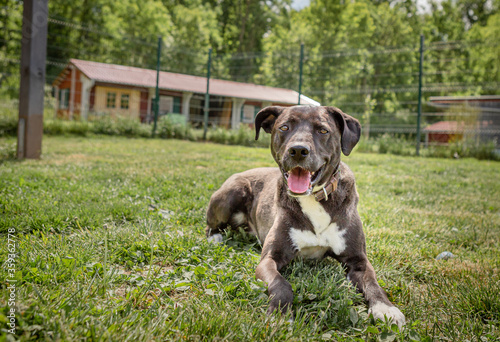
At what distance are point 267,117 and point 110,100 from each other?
25219 mm

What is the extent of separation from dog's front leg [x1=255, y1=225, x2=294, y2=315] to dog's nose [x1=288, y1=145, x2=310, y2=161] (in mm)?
607

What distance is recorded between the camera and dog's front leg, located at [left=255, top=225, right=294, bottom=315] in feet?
6.95

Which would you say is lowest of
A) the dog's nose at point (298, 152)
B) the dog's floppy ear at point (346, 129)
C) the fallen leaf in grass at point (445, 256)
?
the fallen leaf in grass at point (445, 256)

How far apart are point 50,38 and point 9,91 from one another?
573 centimetres

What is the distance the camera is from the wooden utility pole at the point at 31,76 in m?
6.75

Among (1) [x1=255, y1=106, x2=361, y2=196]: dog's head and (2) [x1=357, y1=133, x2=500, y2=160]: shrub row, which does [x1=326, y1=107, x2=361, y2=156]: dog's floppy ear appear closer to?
(1) [x1=255, y1=106, x2=361, y2=196]: dog's head

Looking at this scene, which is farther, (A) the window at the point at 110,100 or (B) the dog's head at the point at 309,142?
(A) the window at the point at 110,100

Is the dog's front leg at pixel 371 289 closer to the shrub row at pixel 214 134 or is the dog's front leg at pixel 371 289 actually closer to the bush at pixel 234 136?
the shrub row at pixel 214 134

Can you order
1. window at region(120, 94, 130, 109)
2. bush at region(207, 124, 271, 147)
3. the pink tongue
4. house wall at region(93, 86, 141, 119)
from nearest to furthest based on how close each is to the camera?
the pink tongue → bush at region(207, 124, 271, 147) → house wall at region(93, 86, 141, 119) → window at region(120, 94, 130, 109)

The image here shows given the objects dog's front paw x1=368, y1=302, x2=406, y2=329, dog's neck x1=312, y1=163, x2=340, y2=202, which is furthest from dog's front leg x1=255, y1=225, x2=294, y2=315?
dog's front paw x1=368, y1=302, x2=406, y2=329

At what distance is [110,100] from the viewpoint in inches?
1027

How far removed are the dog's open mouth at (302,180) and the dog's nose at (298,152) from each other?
100mm

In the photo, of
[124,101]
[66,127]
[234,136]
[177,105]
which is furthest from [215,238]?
[177,105]

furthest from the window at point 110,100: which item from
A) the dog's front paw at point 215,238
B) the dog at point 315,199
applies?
the dog at point 315,199
